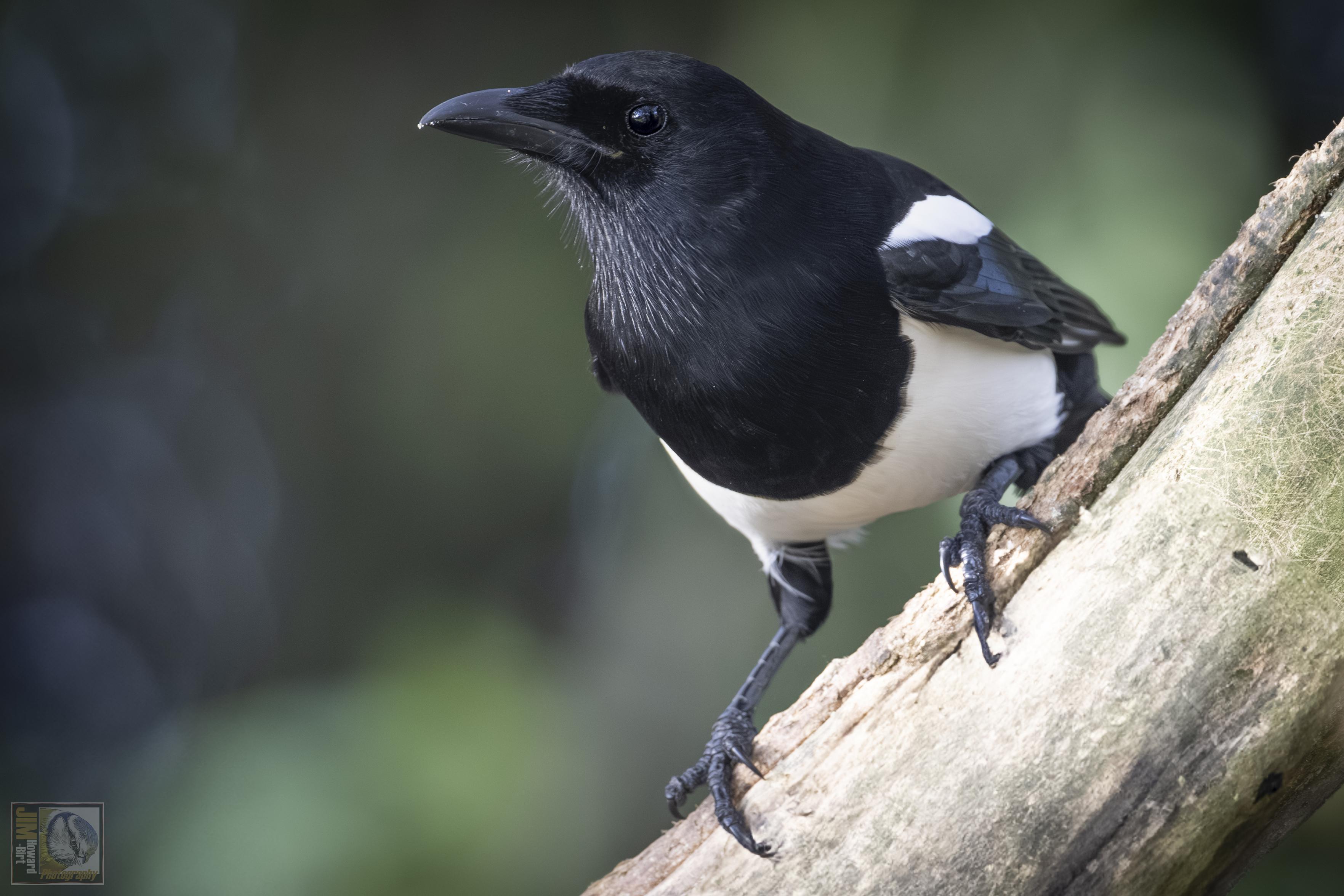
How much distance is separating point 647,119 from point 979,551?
23.1 inches

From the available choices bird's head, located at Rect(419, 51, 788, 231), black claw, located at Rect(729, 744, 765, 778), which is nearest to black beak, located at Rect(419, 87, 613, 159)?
bird's head, located at Rect(419, 51, 788, 231)

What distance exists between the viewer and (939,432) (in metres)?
1.17

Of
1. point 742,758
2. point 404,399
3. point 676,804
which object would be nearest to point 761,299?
point 742,758

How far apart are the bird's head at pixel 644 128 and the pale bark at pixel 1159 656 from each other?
1.57ft

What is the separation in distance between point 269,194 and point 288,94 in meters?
0.22

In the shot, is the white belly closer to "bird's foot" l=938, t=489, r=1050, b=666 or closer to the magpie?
the magpie

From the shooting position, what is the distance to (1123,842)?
0.81 meters

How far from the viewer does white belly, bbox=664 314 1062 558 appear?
1159 millimetres

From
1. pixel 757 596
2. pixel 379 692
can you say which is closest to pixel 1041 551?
pixel 757 596

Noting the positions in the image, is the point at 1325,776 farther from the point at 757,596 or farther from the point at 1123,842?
the point at 757,596

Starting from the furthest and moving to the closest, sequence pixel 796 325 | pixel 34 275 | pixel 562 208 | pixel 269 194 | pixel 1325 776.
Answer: pixel 269 194, pixel 34 275, pixel 562 208, pixel 796 325, pixel 1325 776

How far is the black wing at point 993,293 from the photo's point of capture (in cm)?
113

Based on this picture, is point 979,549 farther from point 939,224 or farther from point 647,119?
point 647,119

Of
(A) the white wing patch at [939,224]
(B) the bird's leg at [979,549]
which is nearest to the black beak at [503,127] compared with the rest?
(A) the white wing patch at [939,224]
